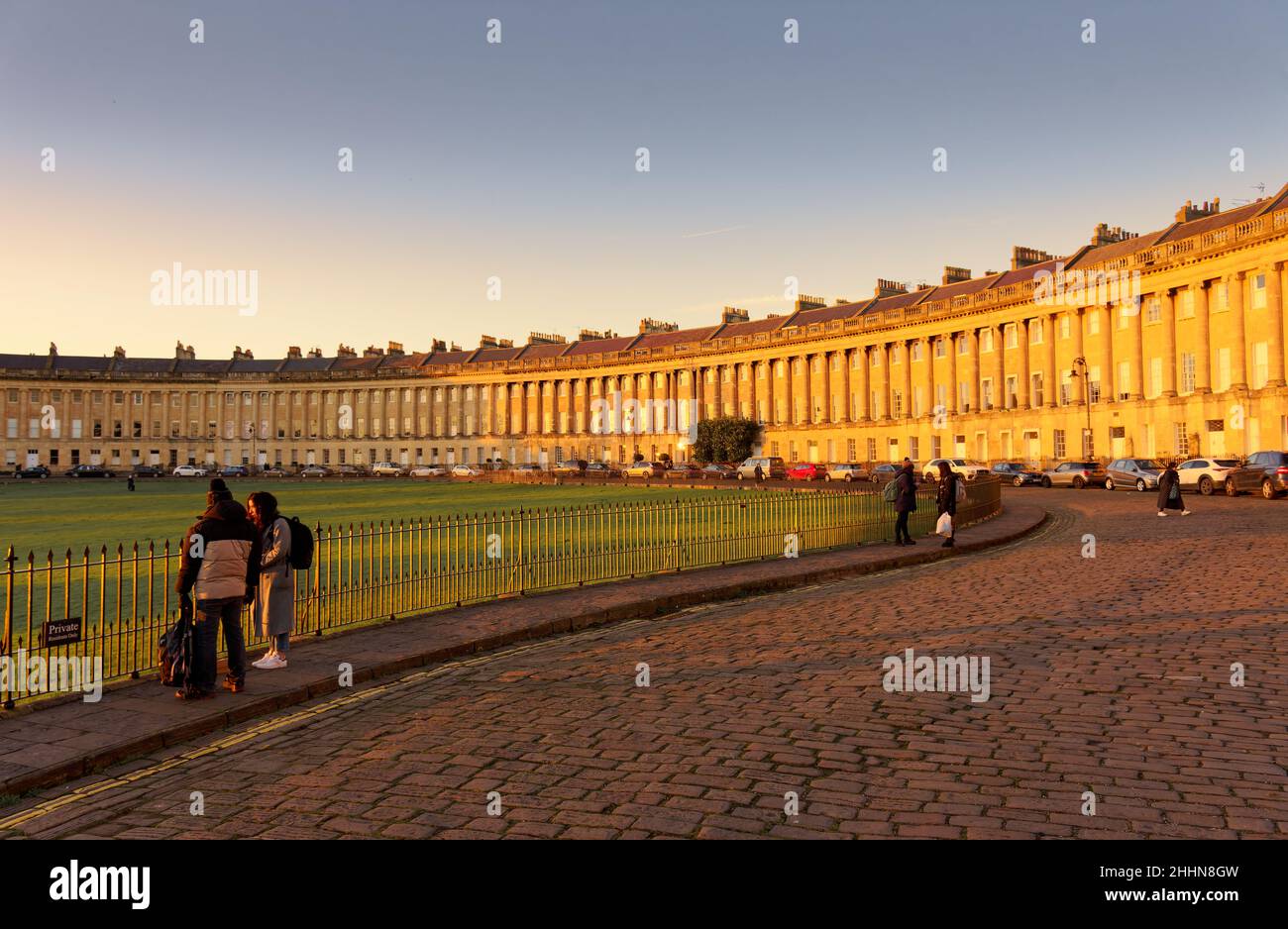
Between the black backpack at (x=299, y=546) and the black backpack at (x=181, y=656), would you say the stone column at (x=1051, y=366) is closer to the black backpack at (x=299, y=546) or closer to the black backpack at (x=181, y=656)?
the black backpack at (x=299, y=546)

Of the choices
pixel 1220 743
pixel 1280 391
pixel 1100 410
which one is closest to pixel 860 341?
pixel 1100 410

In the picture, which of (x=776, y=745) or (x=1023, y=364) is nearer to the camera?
(x=776, y=745)

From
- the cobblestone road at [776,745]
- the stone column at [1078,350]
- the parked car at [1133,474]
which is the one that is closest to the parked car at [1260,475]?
the parked car at [1133,474]

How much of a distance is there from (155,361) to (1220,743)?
14934 centimetres

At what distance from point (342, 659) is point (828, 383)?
85.7 m

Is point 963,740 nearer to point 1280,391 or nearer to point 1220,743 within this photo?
point 1220,743

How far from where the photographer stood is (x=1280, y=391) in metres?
50.9

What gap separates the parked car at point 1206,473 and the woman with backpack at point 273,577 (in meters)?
39.5

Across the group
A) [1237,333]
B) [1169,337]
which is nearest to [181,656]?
[1237,333]

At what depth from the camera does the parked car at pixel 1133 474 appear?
43375 millimetres

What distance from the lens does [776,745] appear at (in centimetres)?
648

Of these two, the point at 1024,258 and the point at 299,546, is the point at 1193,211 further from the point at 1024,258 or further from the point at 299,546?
the point at 299,546

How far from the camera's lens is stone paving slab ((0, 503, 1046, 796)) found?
6.65 m
